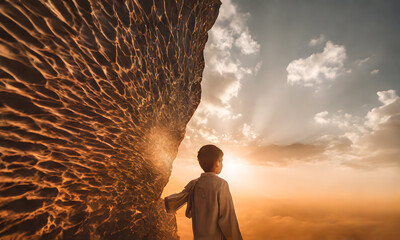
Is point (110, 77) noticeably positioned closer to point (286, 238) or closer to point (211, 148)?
point (211, 148)

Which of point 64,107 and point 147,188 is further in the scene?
point 147,188

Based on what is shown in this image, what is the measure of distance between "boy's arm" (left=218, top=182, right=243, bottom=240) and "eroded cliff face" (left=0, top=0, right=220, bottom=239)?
2.19 m

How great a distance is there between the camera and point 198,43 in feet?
13.4

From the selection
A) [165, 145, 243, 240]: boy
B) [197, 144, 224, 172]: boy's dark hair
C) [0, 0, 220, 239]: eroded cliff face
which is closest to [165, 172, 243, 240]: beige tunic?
[165, 145, 243, 240]: boy

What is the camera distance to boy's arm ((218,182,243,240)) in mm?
1741

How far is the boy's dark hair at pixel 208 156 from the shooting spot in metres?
2.10

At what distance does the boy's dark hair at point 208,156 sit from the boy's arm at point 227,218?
12.9 inches

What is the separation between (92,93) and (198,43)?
121 inches

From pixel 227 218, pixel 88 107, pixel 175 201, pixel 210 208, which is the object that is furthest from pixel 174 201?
pixel 88 107

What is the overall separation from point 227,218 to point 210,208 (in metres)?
0.24

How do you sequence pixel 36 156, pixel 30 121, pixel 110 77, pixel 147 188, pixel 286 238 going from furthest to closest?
pixel 286 238 → pixel 147 188 → pixel 110 77 → pixel 36 156 → pixel 30 121

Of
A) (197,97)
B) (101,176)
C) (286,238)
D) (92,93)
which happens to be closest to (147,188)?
(101,176)

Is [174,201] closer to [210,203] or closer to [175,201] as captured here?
[175,201]

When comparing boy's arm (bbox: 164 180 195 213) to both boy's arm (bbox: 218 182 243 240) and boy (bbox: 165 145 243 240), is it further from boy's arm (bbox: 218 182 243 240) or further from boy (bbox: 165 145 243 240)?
boy's arm (bbox: 218 182 243 240)
